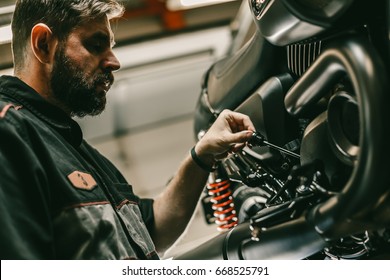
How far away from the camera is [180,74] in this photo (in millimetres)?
3291

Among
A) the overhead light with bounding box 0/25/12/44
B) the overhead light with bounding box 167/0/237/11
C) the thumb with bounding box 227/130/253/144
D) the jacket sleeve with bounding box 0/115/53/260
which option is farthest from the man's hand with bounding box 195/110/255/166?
the overhead light with bounding box 167/0/237/11

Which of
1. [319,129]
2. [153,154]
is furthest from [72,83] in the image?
[153,154]

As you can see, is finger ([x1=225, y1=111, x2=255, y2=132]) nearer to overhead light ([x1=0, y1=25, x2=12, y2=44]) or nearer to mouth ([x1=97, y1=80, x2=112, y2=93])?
mouth ([x1=97, y1=80, x2=112, y2=93])

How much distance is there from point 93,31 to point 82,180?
36 cm

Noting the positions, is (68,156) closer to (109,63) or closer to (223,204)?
(109,63)

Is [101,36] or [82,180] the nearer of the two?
[82,180]

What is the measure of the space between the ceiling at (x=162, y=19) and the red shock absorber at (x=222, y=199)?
1913 mm

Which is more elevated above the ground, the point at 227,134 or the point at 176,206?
the point at 227,134

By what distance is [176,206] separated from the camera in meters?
1.13

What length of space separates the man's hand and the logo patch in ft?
0.89

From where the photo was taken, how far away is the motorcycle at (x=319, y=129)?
47cm

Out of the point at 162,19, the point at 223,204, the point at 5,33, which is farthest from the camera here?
the point at 162,19

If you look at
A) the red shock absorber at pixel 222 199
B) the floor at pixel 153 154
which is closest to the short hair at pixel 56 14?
the red shock absorber at pixel 222 199

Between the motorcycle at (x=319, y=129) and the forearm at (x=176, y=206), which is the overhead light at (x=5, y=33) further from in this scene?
the motorcycle at (x=319, y=129)
